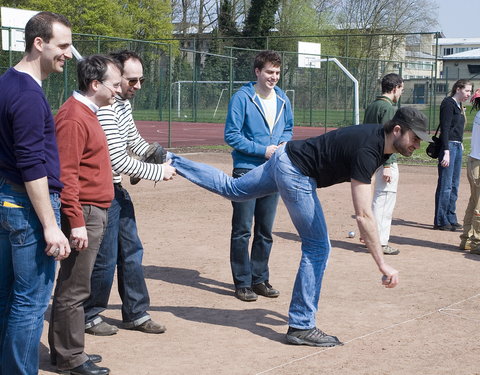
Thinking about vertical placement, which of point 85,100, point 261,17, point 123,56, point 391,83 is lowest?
point 85,100

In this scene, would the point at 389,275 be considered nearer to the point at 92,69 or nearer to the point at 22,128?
the point at 92,69

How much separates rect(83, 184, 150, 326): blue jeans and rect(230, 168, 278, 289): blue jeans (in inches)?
44.9

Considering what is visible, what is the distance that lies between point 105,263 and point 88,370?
914 millimetres

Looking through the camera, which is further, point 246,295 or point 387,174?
point 387,174

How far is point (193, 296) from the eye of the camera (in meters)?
6.69

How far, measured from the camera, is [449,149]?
10.2 meters

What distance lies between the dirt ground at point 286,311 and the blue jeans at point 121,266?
0.61 feet

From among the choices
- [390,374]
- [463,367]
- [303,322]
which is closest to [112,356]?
[303,322]

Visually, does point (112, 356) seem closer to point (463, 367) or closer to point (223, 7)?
point (463, 367)

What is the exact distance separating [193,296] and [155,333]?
3.67 feet

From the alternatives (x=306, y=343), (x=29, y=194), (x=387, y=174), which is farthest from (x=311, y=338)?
(x=387, y=174)

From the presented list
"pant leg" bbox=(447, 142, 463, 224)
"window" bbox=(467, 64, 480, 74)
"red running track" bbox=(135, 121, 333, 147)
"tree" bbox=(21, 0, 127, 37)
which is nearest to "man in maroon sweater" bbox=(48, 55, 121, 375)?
"pant leg" bbox=(447, 142, 463, 224)

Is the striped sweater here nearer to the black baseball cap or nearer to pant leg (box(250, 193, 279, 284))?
pant leg (box(250, 193, 279, 284))

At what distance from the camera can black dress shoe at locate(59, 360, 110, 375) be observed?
4660 mm
